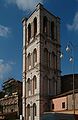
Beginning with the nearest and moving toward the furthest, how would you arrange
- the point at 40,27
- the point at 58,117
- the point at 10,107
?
the point at 58,117
the point at 40,27
the point at 10,107

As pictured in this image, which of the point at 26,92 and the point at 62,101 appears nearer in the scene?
the point at 62,101


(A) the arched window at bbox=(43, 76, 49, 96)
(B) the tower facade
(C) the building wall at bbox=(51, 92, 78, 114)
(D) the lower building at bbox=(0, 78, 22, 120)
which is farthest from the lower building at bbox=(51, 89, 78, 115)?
(D) the lower building at bbox=(0, 78, 22, 120)

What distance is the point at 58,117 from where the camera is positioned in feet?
147

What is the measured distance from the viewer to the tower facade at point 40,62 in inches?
2397

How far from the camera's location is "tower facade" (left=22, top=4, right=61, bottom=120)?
60.9 meters

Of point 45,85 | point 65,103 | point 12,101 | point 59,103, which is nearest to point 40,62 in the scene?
point 45,85

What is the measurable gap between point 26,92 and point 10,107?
13063 millimetres

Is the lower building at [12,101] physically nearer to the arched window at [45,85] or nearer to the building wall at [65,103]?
the arched window at [45,85]

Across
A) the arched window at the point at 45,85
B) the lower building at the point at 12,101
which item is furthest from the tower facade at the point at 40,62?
the lower building at the point at 12,101

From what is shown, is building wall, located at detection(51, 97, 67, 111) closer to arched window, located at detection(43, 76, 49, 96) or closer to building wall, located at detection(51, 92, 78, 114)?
building wall, located at detection(51, 92, 78, 114)

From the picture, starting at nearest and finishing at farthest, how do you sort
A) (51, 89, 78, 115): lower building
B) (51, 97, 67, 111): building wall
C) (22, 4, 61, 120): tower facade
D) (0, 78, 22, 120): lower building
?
1. (51, 89, 78, 115): lower building
2. (51, 97, 67, 111): building wall
3. (22, 4, 61, 120): tower facade
4. (0, 78, 22, 120): lower building

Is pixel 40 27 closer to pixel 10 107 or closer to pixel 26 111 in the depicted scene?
pixel 26 111

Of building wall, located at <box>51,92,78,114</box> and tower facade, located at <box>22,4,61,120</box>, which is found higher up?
tower facade, located at <box>22,4,61,120</box>

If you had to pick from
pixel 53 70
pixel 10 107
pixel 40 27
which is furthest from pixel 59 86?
pixel 10 107
